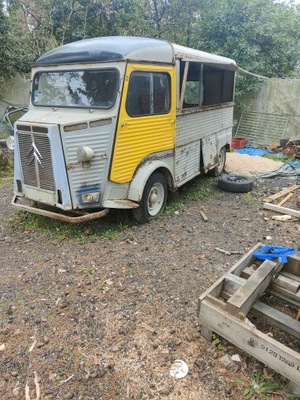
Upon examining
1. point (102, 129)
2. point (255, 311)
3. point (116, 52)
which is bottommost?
point (255, 311)

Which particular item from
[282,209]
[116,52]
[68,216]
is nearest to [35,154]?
[68,216]

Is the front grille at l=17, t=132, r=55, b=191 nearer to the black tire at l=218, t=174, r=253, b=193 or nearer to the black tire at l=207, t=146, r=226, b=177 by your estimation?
the black tire at l=218, t=174, r=253, b=193

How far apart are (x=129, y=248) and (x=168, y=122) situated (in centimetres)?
207

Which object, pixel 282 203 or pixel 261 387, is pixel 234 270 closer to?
pixel 261 387

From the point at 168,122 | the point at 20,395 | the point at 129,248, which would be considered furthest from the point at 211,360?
the point at 168,122

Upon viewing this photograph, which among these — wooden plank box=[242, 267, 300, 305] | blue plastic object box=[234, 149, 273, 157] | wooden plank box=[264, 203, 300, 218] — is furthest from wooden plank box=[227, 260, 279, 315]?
blue plastic object box=[234, 149, 273, 157]

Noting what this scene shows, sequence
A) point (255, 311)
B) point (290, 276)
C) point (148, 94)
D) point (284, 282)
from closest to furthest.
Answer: point (255, 311), point (284, 282), point (290, 276), point (148, 94)

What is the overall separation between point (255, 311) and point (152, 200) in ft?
8.25

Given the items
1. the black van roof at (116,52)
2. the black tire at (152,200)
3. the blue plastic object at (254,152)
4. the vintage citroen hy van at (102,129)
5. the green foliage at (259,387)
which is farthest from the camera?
the blue plastic object at (254,152)

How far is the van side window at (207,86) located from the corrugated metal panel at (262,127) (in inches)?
194

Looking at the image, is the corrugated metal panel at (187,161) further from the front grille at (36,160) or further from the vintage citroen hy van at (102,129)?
the front grille at (36,160)

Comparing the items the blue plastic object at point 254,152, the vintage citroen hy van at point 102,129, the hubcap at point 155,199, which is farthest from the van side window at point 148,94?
the blue plastic object at point 254,152

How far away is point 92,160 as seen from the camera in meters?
3.72

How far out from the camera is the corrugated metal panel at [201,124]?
4.86 meters
